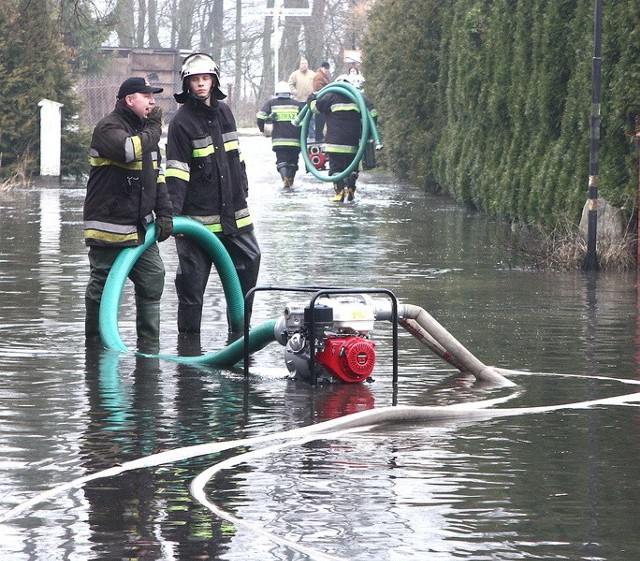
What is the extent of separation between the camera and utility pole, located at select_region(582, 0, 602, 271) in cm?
1452

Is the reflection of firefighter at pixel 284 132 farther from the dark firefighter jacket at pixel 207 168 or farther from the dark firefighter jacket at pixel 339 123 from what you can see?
the dark firefighter jacket at pixel 207 168

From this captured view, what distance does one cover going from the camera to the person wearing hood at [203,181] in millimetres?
10680

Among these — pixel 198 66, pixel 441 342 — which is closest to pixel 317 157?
pixel 198 66

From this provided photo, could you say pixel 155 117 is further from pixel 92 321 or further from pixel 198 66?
pixel 92 321

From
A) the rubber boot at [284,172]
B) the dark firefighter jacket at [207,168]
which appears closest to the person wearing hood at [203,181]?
the dark firefighter jacket at [207,168]

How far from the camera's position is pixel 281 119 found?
2845 centimetres

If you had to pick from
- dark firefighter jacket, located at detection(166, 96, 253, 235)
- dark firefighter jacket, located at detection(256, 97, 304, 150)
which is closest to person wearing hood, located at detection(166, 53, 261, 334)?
dark firefighter jacket, located at detection(166, 96, 253, 235)

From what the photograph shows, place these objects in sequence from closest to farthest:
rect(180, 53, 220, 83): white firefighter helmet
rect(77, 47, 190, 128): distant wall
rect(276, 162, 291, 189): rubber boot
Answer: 1. rect(180, 53, 220, 83): white firefighter helmet
2. rect(276, 162, 291, 189): rubber boot
3. rect(77, 47, 190, 128): distant wall

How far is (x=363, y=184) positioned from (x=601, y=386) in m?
22.0

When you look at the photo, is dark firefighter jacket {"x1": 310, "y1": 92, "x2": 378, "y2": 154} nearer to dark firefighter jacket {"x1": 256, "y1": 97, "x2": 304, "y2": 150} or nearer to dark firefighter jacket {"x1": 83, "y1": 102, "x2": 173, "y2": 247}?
dark firefighter jacket {"x1": 256, "y1": 97, "x2": 304, "y2": 150}

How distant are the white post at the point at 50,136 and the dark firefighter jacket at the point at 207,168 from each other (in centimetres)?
1866

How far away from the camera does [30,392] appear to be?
27.0ft

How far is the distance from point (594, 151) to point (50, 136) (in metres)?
16.3

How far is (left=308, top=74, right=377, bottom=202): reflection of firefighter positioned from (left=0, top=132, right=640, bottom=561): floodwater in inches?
480
